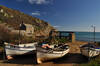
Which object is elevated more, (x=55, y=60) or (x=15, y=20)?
(x=15, y=20)

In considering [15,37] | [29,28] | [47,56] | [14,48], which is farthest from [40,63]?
[29,28]

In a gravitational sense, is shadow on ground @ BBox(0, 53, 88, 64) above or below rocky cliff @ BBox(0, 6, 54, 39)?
below

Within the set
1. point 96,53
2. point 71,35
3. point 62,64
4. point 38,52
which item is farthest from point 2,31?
point 96,53

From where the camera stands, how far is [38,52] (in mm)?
9938

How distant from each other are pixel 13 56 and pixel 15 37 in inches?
427

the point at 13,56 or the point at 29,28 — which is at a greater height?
the point at 29,28

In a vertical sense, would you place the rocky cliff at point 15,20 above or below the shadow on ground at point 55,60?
above

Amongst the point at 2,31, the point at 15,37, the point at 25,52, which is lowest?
the point at 25,52

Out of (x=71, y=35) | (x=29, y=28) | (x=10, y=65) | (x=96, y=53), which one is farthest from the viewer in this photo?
(x=29, y=28)

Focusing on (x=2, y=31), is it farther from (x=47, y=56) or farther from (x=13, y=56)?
(x=47, y=56)

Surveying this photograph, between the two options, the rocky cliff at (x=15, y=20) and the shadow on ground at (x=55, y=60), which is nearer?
the shadow on ground at (x=55, y=60)

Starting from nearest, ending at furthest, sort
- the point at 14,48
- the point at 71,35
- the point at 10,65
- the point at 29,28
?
the point at 10,65
the point at 14,48
the point at 71,35
the point at 29,28

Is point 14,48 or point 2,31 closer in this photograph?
point 14,48

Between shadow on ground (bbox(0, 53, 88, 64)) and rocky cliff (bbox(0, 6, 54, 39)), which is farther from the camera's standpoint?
rocky cliff (bbox(0, 6, 54, 39))
